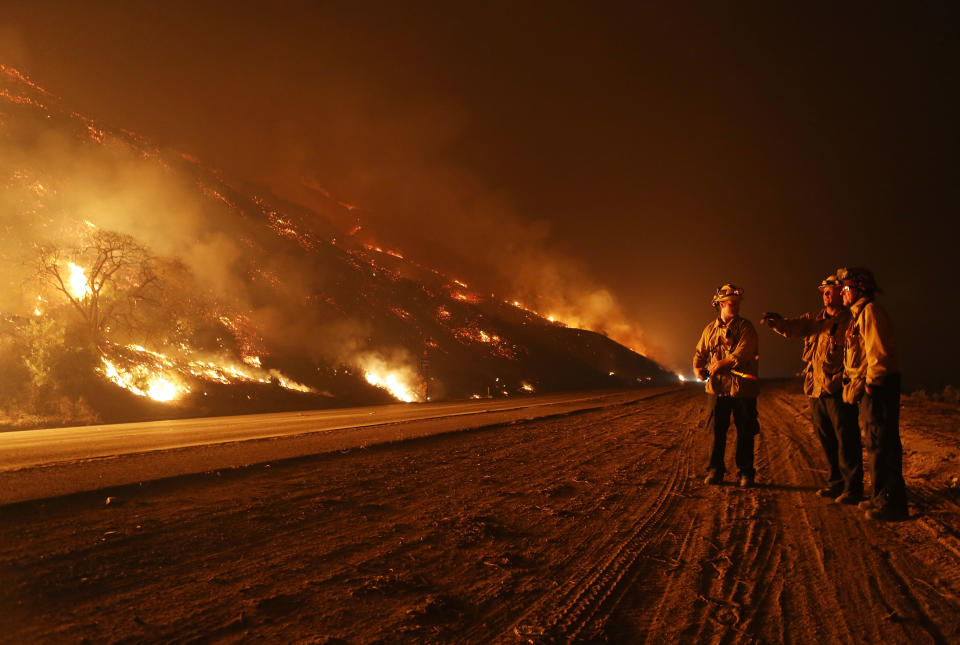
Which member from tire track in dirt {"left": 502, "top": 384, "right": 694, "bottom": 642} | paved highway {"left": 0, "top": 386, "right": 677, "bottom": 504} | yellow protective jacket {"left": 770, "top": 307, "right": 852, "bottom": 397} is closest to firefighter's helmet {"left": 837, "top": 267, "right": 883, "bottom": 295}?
yellow protective jacket {"left": 770, "top": 307, "right": 852, "bottom": 397}

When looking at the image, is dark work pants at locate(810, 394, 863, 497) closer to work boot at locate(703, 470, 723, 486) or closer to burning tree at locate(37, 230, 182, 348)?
work boot at locate(703, 470, 723, 486)

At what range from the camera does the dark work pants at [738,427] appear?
6.29 m

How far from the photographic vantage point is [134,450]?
9047 millimetres

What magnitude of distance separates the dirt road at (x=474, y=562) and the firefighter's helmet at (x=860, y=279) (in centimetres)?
221

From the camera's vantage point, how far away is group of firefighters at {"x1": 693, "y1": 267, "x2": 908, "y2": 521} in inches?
193

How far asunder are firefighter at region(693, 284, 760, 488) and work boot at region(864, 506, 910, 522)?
1.43 meters

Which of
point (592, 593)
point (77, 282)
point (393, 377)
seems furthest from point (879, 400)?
point (393, 377)

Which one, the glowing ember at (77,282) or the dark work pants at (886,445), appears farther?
the glowing ember at (77,282)

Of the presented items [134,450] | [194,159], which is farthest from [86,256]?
[194,159]

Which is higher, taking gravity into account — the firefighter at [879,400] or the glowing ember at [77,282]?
the glowing ember at [77,282]

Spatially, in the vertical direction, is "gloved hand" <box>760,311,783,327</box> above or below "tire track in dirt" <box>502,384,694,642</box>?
above

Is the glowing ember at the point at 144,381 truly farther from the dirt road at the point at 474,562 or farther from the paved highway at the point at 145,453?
the dirt road at the point at 474,562

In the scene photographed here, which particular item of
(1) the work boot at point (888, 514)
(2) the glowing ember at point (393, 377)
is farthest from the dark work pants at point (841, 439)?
(2) the glowing ember at point (393, 377)

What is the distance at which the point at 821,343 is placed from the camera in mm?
5898
